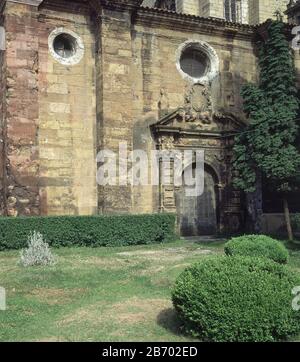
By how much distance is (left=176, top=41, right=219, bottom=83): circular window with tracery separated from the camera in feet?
63.7

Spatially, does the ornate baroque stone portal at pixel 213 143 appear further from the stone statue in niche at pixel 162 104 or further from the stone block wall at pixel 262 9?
the stone block wall at pixel 262 9

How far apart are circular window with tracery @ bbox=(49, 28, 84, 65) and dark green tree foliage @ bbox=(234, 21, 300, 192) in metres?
6.14

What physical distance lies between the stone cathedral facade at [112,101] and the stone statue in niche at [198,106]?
0.04 m

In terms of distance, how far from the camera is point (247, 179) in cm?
1670

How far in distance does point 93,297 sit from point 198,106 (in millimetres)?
12332

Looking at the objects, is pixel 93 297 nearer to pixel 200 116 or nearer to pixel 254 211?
pixel 200 116

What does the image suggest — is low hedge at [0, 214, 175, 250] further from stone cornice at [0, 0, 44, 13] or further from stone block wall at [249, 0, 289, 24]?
stone block wall at [249, 0, 289, 24]

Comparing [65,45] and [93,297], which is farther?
[65,45]

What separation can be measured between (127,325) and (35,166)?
10.2 m

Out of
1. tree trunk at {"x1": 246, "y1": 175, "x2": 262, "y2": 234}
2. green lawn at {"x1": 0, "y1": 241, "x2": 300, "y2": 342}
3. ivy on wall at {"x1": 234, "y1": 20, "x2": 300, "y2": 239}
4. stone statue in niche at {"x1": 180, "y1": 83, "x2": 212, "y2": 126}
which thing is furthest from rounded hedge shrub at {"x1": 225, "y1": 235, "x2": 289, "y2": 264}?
stone statue in niche at {"x1": 180, "y1": 83, "x2": 212, "y2": 126}

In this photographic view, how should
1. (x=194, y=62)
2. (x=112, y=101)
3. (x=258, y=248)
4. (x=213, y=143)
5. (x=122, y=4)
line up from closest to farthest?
(x=258, y=248) → (x=112, y=101) → (x=122, y=4) → (x=213, y=143) → (x=194, y=62)

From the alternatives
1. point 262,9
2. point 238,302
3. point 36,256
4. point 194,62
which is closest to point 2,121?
point 36,256

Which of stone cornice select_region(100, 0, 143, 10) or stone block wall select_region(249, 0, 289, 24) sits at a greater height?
stone block wall select_region(249, 0, 289, 24)

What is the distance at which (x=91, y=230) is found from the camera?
604 inches
